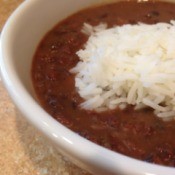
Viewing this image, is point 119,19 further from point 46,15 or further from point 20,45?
point 20,45

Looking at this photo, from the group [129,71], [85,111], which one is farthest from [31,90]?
[129,71]

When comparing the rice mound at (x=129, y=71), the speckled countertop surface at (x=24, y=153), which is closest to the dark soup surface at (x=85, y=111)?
the rice mound at (x=129, y=71)

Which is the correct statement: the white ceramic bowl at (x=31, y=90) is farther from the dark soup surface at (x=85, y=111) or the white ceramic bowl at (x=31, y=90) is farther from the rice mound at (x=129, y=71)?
the rice mound at (x=129, y=71)

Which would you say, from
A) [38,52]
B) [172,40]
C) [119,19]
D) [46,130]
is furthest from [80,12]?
[46,130]

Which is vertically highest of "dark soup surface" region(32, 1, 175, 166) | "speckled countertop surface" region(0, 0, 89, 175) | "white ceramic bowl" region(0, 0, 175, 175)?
"white ceramic bowl" region(0, 0, 175, 175)

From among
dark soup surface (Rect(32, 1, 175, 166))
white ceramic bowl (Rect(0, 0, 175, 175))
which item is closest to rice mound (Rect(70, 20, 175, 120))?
dark soup surface (Rect(32, 1, 175, 166))

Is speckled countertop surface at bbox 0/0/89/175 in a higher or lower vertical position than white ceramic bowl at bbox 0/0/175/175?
lower

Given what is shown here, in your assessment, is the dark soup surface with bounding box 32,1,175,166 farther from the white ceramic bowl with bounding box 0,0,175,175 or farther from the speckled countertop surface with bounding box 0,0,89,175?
the speckled countertop surface with bounding box 0,0,89,175
